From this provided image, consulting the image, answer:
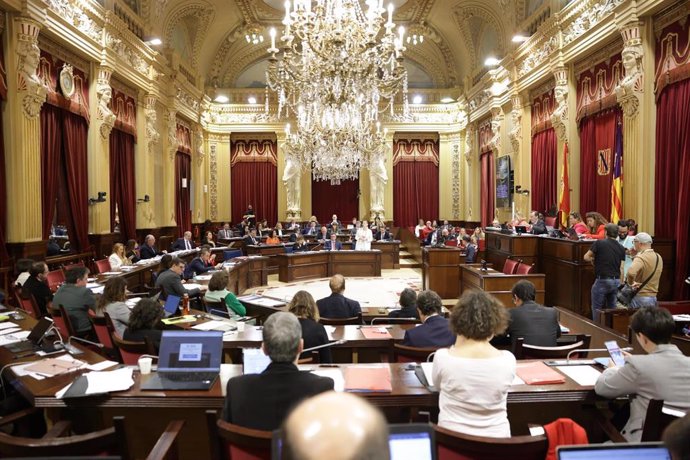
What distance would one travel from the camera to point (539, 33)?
10867mm

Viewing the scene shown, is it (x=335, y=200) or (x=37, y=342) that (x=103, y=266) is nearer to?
(x=37, y=342)

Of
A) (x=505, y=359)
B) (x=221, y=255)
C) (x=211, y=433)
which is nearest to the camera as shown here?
(x=211, y=433)

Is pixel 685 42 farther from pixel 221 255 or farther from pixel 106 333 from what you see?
pixel 221 255

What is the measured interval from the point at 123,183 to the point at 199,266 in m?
3.91

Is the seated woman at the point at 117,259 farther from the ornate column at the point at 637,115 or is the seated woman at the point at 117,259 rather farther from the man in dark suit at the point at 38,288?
the ornate column at the point at 637,115

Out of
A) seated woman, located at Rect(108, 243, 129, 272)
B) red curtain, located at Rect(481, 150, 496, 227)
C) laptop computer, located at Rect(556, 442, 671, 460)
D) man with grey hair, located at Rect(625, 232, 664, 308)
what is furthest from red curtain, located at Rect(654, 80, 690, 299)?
seated woman, located at Rect(108, 243, 129, 272)

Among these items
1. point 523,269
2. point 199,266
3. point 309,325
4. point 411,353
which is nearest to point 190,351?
point 309,325

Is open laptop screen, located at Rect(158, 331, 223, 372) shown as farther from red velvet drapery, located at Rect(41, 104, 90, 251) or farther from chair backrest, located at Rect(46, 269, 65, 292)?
red velvet drapery, located at Rect(41, 104, 90, 251)

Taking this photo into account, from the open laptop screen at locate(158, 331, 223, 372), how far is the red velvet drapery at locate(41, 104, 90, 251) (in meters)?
6.57

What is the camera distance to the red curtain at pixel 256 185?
19266mm

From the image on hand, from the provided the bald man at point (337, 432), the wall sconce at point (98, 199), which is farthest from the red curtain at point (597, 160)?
the bald man at point (337, 432)

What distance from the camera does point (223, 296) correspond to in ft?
17.4

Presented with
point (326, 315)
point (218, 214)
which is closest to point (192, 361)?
point (326, 315)

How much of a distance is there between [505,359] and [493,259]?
759cm
